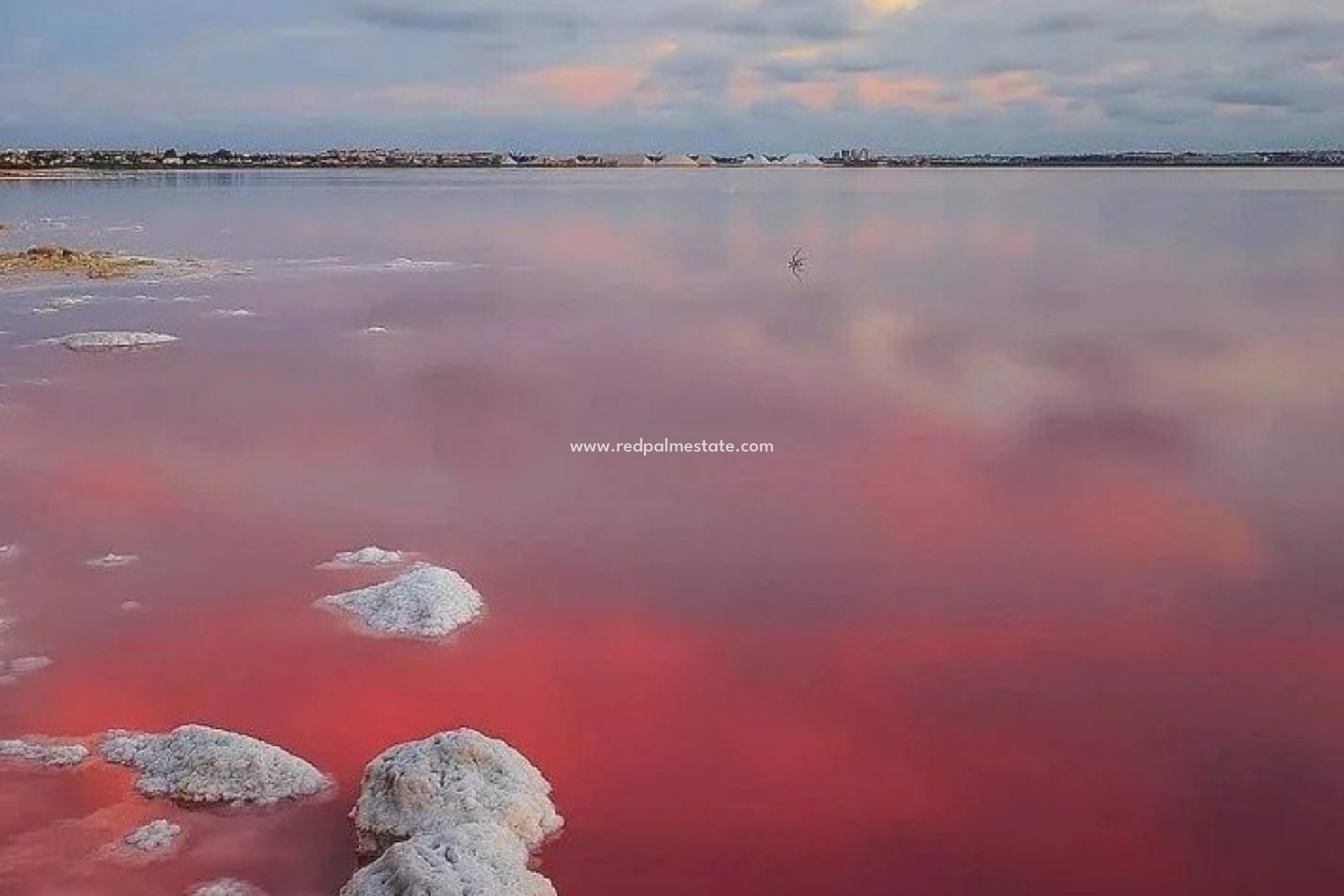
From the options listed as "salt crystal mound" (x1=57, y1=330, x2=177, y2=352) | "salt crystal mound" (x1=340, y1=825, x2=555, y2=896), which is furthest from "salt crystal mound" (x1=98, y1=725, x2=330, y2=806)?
"salt crystal mound" (x1=57, y1=330, x2=177, y2=352)

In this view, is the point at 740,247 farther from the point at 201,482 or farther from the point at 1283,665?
the point at 1283,665

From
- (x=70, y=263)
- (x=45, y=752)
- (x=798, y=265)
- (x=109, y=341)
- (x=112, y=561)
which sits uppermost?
(x=70, y=263)

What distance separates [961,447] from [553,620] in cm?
606

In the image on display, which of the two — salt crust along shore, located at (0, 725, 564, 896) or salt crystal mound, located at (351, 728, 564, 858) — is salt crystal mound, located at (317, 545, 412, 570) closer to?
salt crust along shore, located at (0, 725, 564, 896)

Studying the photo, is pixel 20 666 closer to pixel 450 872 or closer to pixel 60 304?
pixel 450 872

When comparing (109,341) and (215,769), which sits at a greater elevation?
(109,341)

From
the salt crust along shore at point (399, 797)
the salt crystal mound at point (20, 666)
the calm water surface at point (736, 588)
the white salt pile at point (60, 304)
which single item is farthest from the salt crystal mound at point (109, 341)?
the salt crust along shore at point (399, 797)

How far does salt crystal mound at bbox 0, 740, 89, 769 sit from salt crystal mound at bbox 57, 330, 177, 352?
1252 cm

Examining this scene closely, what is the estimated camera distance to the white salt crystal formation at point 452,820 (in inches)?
197

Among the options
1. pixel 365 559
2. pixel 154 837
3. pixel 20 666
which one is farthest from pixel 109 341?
pixel 154 837

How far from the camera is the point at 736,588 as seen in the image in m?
8.91

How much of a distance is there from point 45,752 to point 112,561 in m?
3.08

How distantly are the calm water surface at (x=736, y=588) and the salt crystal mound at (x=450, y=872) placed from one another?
0.48 meters

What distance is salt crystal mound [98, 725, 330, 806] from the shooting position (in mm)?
6055
